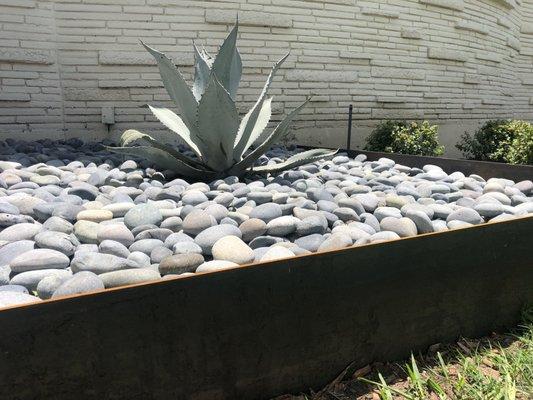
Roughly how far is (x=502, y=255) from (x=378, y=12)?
4204mm

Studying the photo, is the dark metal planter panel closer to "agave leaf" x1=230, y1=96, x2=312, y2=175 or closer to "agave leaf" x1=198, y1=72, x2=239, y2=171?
"agave leaf" x1=198, y1=72, x2=239, y2=171

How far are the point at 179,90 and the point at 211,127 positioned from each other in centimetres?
32

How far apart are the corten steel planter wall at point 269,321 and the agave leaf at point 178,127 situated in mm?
1583

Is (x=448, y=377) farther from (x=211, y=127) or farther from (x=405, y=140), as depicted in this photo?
(x=405, y=140)

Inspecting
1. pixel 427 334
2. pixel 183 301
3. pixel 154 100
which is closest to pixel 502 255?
pixel 427 334

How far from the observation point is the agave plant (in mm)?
2598

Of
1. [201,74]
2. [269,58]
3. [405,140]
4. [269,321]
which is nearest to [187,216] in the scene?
[269,321]

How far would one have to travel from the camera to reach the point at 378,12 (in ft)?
17.5

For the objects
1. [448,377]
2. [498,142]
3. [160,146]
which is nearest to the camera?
A: [448,377]

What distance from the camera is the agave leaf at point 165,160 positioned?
271cm

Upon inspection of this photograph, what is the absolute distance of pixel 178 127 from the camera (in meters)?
3.03

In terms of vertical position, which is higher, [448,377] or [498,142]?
[498,142]

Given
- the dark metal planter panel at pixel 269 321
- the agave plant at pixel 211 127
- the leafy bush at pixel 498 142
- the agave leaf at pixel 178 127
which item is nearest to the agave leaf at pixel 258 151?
the agave plant at pixel 211 127

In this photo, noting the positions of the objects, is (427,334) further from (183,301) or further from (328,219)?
(183,301)
